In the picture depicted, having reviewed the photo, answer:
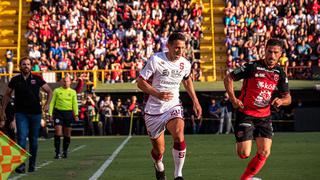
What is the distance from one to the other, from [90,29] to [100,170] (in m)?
24.5

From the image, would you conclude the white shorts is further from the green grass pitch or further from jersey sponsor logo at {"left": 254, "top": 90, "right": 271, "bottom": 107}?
the green grass pitch

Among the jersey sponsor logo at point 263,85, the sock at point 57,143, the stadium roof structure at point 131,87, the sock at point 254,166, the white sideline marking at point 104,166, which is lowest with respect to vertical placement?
the white sideline marking at point 104,166

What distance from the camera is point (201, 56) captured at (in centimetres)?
4175

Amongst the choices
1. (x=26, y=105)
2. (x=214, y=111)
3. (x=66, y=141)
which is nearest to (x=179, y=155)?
(x=26, y=105)

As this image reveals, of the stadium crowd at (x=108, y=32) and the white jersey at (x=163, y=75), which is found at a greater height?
the stadium crowd at (x=108, y=32)

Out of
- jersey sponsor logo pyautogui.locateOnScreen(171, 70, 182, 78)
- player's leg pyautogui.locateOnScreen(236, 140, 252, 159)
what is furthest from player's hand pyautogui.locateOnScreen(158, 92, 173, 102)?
player's leg pyautogui.locateOnScreen(236, 140, 252, 159)

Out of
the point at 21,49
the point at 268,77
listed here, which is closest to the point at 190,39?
the point at 21,49

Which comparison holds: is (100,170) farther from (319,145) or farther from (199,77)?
(199,77)

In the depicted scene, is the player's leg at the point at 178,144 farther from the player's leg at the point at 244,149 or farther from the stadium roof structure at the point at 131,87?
the stadium roof structure at the point at 131,87

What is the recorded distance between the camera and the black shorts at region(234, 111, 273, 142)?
1293 cm

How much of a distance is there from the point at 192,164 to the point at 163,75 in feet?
16.7

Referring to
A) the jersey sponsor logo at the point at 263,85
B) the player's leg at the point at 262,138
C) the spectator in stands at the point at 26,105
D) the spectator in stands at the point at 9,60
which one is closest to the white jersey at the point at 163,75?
the jersey sponsor logo at the point at 263,85

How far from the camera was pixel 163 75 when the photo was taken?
13336 millimetres

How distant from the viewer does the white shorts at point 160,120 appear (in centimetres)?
1333
